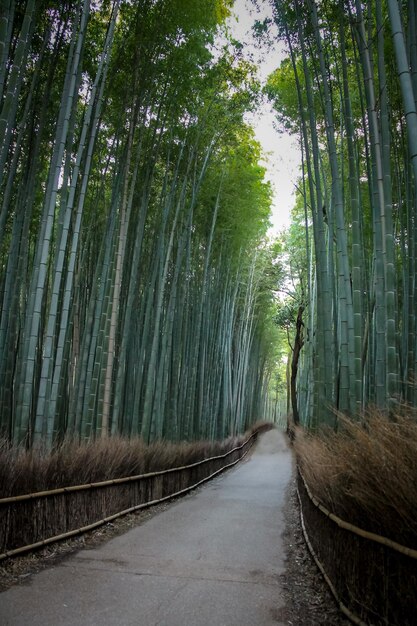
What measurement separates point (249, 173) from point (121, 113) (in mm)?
3539

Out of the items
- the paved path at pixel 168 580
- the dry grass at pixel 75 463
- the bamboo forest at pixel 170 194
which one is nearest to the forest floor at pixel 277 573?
the paved path at pixel 168 580

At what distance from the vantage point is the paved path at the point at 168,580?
1.98 metres

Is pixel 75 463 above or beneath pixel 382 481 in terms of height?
beneath

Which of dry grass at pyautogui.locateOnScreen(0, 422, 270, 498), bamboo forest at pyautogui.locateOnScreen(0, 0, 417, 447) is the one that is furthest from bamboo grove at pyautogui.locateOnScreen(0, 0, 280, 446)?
dry grass at pyautogui.locateOnScreen(0, 422, 270, 498)

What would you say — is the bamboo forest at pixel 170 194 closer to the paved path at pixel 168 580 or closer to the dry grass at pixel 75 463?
the dry grass at pixel 75 463

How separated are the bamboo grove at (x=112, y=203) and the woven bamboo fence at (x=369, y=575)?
2292 mm

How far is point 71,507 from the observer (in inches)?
126

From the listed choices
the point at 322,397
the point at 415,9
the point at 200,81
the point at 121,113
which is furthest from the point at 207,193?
the point at 415,9

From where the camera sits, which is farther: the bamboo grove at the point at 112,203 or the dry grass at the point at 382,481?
the bamboo grove at the point at 112,203

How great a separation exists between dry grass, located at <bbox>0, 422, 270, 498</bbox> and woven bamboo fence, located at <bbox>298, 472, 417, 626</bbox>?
167 centimetres

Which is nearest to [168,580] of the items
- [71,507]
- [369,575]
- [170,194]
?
[71,507]

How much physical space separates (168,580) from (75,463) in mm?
1162

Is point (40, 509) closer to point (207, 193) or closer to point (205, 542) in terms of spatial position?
point (205, 542)

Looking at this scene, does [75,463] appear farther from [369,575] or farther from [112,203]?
[112,203]
